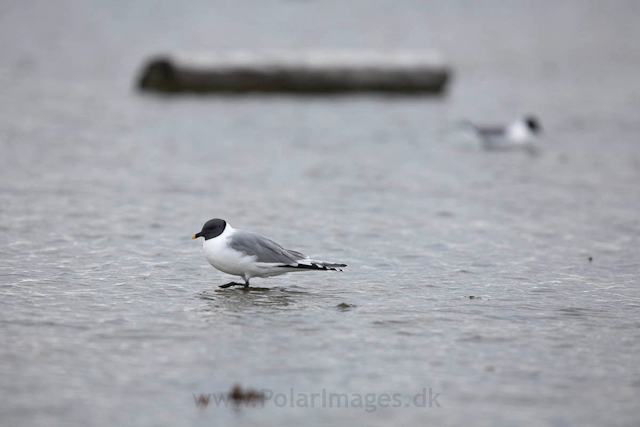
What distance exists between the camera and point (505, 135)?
15375 millimetres

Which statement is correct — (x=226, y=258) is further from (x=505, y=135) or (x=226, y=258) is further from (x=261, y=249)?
(x=505, y=135)

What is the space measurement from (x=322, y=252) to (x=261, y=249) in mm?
1510

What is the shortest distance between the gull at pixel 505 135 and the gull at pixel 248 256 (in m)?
7.71

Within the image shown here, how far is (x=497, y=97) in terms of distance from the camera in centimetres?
2094

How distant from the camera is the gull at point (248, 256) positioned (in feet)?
26.2

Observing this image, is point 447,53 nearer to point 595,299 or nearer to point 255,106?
point 255,106

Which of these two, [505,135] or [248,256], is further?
[505,135]

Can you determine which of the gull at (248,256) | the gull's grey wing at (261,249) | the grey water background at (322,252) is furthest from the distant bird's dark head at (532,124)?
the gull's grey wing at (261,249)

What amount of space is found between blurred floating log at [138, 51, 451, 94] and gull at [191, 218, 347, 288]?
36.4 feet

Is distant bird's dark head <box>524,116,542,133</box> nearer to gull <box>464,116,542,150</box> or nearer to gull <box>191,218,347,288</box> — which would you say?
gull <box>464,116,542,150</box>

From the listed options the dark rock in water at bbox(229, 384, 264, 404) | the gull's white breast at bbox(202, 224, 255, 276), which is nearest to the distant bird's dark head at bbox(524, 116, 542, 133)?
the gull's white breast at bbox(202, 224, 255, 276)

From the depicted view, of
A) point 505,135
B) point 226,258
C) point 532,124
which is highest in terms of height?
point 532,124

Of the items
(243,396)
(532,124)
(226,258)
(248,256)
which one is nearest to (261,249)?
(248,256)

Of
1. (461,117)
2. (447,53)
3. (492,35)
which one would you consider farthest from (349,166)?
(492,35)
